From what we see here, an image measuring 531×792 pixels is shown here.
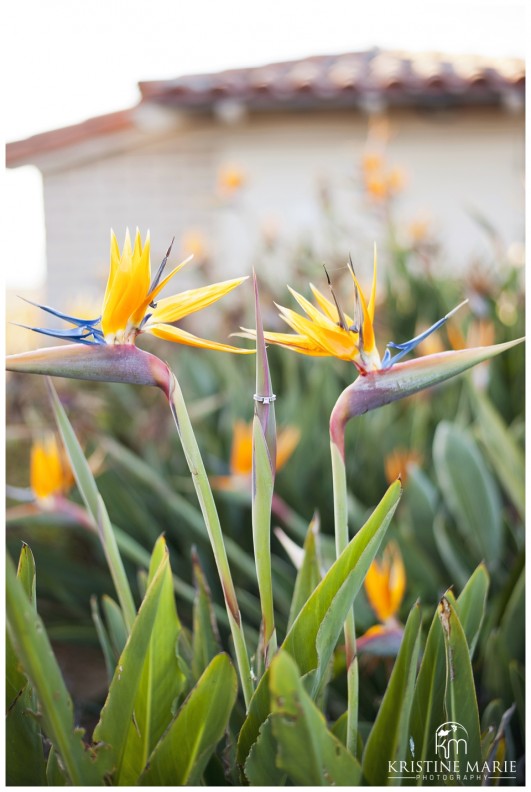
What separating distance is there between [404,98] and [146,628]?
3476 millimetres

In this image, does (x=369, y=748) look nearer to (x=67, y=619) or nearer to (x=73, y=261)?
(x=67, y=619)

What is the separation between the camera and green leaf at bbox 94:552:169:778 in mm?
368

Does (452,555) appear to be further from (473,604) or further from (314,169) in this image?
(314,169)

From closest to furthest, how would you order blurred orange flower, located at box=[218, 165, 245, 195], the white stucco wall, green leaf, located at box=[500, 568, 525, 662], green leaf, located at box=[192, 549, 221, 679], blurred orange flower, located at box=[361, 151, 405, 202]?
green leaf, located at box=[192, 549, 221, 679] < green leaf, located at box=[500, 568, 525, 662] < blurred orange flower, located at box=[361, 151, 405, 202] < blurred orange flower, located at box=[218, 165, 245, 195] < the white stucco wall

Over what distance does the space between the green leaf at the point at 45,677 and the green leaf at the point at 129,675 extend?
0.02 m

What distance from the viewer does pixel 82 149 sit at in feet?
7.73

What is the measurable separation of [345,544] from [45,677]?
135 mm

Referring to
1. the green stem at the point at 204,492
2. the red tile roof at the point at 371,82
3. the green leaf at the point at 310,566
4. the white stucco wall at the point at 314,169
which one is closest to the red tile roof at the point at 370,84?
the red tile roof at the point at 371,82

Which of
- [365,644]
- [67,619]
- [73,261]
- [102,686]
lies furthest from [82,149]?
[365,644]

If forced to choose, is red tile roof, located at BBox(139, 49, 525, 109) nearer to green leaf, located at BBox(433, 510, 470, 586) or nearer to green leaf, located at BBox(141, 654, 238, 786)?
green leaf, located at BBox(433, 510, 470, 586)

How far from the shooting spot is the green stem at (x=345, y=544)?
0.33 meters

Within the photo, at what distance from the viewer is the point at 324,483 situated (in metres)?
1.10

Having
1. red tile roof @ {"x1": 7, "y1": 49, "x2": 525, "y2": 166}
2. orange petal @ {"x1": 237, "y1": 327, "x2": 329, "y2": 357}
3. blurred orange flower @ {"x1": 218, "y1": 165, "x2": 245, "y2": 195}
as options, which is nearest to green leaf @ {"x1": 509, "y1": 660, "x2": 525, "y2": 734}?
orange petal @ {"x1": 237, "y1": 327, "x2": 329, "y2": 357}

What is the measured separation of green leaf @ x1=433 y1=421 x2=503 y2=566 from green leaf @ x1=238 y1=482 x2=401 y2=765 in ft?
1.59
